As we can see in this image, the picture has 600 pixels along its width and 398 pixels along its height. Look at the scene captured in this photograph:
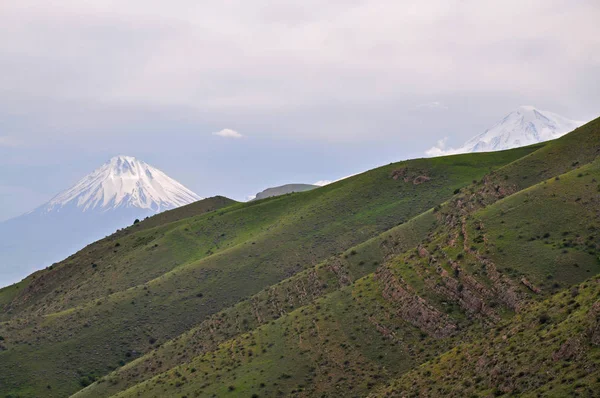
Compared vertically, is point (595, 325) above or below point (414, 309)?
below

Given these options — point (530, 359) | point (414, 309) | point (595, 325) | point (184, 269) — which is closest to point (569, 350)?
point (595, 325)

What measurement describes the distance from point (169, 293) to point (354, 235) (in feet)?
96.4

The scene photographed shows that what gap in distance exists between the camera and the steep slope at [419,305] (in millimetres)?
55812

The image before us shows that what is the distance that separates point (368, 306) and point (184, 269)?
4648cm

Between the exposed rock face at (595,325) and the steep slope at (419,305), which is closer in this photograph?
the exposed rock face at (595,325)

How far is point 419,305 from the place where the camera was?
60.6 meters

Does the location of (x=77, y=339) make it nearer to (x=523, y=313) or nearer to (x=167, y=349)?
(x=167, y=349)

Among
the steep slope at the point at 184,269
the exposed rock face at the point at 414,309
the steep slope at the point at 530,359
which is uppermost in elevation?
the steep slope at the point at 184,269

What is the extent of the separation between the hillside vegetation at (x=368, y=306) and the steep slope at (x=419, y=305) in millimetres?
177

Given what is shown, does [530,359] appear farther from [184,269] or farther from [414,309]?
[184,269]

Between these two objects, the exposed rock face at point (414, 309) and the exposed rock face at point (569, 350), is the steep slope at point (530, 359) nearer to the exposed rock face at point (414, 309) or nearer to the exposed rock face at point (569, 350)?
the exposed rock face at point (569, 350)

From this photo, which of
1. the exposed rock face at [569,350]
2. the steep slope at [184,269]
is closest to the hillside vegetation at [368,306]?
the exposed rock face at [569,350]

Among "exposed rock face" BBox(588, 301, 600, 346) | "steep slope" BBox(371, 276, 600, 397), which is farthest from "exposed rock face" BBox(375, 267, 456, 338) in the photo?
"exposed rock face" BBox(588, 301, 600, 346)

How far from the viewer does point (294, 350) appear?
201ft
